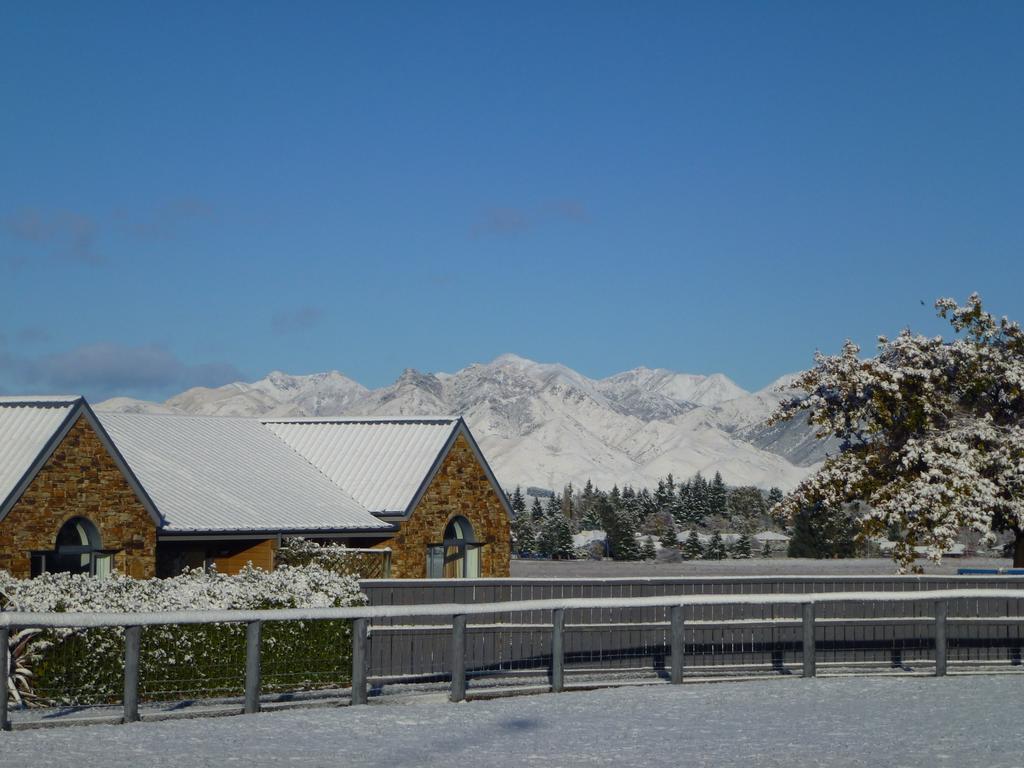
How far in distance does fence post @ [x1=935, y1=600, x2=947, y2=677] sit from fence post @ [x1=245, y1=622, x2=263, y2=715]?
931cm

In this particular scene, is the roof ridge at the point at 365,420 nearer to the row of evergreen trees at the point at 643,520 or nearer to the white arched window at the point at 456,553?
the white arched window at the point at 456,553

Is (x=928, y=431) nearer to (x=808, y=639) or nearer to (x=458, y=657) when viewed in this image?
(x=808, y=639)

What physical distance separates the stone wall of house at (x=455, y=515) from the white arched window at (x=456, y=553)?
0.59ft

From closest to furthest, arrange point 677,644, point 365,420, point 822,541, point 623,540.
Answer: point 677,644 → point 365,420 → point 822,541 → point 623,540

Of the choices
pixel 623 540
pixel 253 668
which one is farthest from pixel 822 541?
pixel 253 668

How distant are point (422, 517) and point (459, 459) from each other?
2.12m

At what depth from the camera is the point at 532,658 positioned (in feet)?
59.2

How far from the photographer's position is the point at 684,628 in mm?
18312

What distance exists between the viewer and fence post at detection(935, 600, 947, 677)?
18.9 meters

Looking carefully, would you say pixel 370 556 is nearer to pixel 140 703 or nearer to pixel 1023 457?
pixel 1023 457

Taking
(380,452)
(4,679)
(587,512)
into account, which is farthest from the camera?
(587,512)

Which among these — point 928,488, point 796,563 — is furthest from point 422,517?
point 796,563

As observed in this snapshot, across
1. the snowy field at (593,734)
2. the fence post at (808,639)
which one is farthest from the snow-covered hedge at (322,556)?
the snowy field at (593,734)

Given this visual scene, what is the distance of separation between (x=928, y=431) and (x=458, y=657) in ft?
69.1
